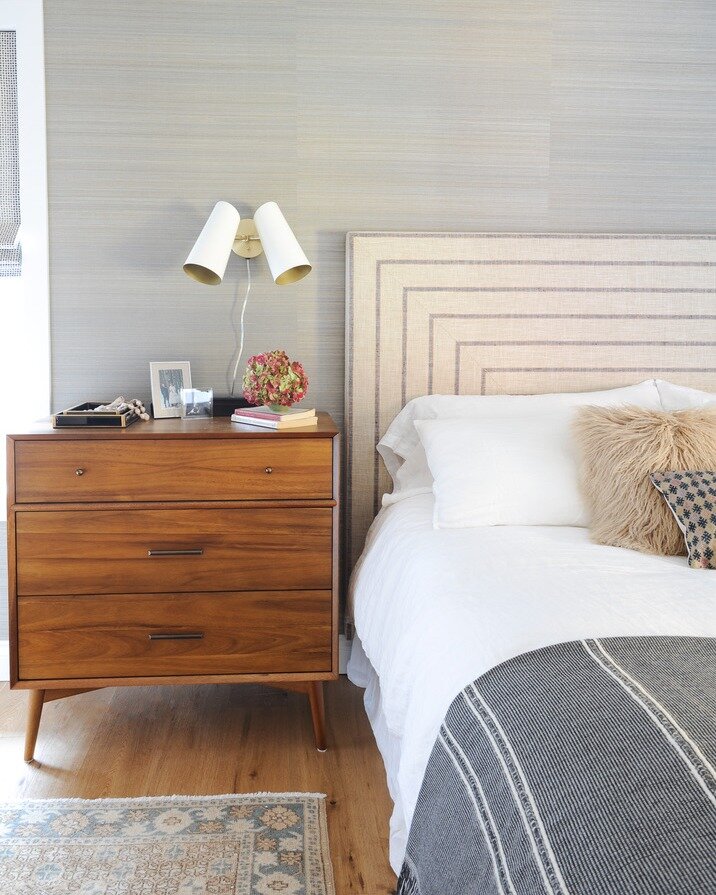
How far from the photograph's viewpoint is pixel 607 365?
8.38ft

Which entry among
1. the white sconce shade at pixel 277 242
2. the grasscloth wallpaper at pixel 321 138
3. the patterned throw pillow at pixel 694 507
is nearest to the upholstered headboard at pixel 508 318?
the grasscloth wallpaper at pixel 321 138

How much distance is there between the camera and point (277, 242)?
226 cm

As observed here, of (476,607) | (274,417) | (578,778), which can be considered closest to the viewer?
(578,778)

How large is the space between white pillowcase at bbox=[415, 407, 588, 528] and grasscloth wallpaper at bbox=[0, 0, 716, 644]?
618 mm

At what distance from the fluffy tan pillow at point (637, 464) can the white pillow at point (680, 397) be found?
339 mm

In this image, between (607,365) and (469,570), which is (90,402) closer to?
(469,570)

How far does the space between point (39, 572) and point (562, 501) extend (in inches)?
53.7

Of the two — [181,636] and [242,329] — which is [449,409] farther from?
[181,636]

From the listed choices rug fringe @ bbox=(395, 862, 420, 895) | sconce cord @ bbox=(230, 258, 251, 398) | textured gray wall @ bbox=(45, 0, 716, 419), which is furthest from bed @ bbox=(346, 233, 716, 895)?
rug fringe @ bbox=(395, 862, 420, 895)

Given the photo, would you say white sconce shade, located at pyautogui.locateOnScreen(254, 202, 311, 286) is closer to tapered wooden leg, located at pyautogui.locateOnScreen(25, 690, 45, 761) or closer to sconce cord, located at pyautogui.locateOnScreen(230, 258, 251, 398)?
sconce cord, located at pyautogui.locateOnScreen(230, 258, 251, 398)

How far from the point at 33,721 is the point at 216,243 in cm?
140

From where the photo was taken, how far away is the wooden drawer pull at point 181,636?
2084mm

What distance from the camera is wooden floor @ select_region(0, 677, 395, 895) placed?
1.82 metres

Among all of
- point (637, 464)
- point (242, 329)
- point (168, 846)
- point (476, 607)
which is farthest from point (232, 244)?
point (168, 846)
